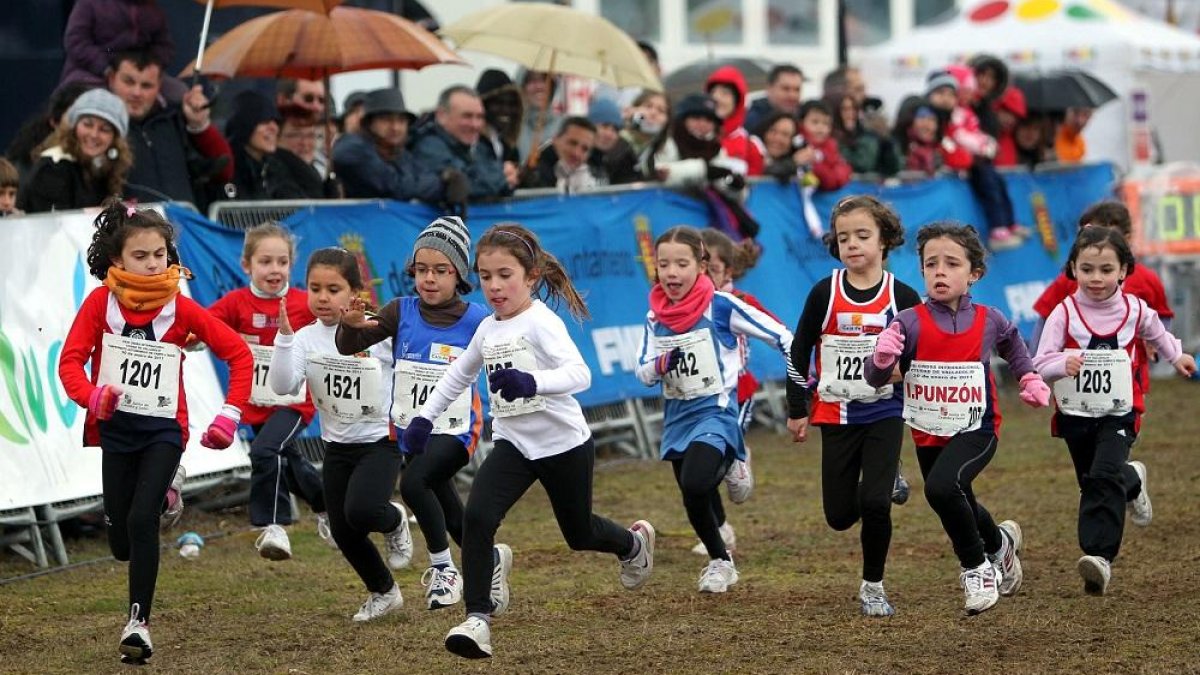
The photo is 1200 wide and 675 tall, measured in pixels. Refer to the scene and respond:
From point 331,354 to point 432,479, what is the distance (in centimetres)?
86

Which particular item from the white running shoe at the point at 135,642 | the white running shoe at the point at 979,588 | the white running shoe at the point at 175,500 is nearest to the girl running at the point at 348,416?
the white running shoe at the point at 175,500

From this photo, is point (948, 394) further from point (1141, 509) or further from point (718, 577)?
point (1141, 509)

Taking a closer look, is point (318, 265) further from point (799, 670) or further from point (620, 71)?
point (620, 71)

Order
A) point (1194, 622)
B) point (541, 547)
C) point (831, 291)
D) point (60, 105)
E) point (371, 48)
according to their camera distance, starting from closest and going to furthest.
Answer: point (1194, 622), point (831, 291), point (541, 547), point (60, 105), point (371, 48)

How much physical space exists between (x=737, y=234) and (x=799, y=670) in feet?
25.7

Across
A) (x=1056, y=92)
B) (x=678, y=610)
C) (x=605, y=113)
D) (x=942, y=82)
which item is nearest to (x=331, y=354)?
(x=678, y=610)

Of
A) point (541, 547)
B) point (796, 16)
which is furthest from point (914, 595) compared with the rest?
point (796, 16)

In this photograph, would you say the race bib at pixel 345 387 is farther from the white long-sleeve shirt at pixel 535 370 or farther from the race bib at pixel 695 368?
the race bib at pixel 695 368

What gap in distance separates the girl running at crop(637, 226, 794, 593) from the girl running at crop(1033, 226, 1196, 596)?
4.20 ft

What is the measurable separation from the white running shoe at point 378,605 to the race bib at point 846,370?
203 centimetres

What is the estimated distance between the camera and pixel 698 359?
9.46 m

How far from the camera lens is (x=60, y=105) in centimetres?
1135

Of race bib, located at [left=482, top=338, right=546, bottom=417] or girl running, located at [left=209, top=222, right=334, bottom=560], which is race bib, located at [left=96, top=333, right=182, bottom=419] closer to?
race bib, located at [left=482, top=338, right=546, bottom=417]

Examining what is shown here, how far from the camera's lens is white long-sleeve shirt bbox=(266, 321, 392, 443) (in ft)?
27.9
